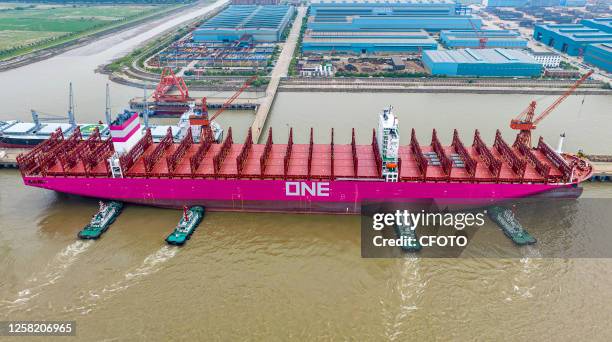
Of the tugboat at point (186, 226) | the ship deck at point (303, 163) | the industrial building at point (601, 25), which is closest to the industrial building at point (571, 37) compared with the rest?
the industrial building at point (601, 25)

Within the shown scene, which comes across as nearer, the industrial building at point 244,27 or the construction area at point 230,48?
the construction area at point 230,48

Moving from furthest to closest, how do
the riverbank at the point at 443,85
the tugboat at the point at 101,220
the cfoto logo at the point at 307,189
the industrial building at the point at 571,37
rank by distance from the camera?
the industrial building at the point at 571,37 < the riverbank at the point at 443,85 < the cfoto logo at the point at 307,189 < the tugboat at the point at 101,220

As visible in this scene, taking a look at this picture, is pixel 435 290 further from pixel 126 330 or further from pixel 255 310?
pixel 126 330

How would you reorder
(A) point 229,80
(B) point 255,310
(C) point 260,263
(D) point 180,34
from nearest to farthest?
(B) point 255,310
(C) point 260,263
(A) point 229,80
(D) point 180,34

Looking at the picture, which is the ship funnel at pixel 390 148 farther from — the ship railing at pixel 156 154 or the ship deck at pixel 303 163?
the ship railing at pixel 156 154

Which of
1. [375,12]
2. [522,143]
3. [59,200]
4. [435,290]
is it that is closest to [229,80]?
[59,200]

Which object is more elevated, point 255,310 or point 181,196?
point 181,196
